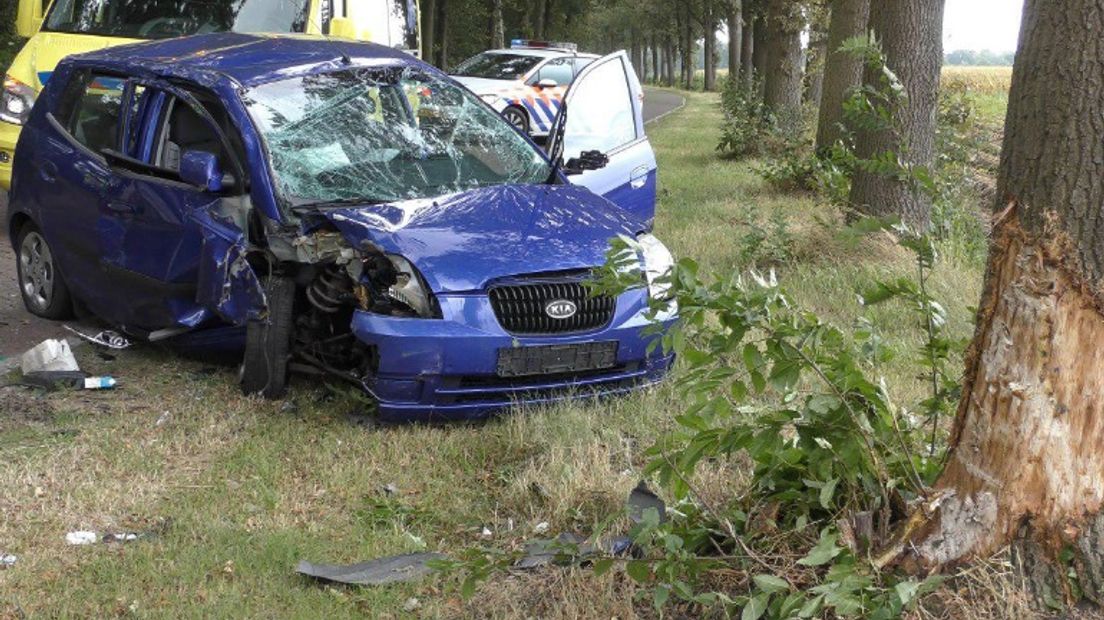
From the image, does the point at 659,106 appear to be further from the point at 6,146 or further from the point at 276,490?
the point at 276,490

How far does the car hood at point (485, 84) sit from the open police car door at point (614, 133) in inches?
330

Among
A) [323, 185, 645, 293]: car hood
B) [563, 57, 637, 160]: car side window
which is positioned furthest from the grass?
[563, 57, 637, 160]: car side window

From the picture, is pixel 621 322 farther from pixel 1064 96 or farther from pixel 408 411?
pixel 1064 96

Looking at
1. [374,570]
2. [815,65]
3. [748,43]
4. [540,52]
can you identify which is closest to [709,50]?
[748,43]

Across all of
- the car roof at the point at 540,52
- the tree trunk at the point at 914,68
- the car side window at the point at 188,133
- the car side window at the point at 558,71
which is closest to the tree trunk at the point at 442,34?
the car roof at the point at 540,52

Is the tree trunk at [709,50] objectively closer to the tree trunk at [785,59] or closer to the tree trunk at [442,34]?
the tree trunk at [442,34]

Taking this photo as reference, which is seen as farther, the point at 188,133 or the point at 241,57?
the point at 241,57

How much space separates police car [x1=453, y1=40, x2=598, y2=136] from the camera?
733 inches

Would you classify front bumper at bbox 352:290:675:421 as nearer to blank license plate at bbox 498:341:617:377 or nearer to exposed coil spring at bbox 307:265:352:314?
blank license plate at bbox 498:341:617:377

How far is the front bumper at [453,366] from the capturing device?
19.0 feet

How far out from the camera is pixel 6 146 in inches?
419

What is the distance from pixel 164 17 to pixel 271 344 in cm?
613

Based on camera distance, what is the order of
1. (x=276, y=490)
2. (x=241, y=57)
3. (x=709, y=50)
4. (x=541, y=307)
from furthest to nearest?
1. (x=709, y=50)
2. (x=241, y=57)
3. (x=541, y=307)
4. (x=276, y=490)

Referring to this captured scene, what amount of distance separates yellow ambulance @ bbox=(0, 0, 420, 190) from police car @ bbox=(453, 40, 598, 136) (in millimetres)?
5980
